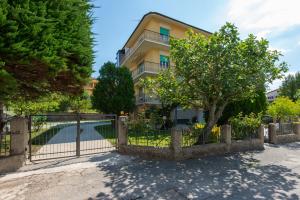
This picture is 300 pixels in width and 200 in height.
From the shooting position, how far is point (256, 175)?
6.70 meters

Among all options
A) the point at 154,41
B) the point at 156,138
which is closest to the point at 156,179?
the point at 156,138

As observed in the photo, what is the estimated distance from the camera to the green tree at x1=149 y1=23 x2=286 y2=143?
831 centimetres

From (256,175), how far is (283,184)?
0.87 m

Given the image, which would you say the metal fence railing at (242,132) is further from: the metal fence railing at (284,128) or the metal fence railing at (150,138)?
the metal fence railing at (150,138)

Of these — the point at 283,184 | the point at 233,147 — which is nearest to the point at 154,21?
the point at 233,147

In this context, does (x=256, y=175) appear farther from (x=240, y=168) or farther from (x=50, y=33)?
(x=50, y=33)

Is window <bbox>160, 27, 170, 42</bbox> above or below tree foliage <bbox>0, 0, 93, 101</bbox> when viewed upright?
above

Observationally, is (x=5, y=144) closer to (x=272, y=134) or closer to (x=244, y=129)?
(x=244, y=129)

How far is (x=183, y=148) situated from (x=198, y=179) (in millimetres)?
2280

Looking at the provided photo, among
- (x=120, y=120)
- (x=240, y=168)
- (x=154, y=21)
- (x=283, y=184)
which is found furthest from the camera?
(x=154, y=21)

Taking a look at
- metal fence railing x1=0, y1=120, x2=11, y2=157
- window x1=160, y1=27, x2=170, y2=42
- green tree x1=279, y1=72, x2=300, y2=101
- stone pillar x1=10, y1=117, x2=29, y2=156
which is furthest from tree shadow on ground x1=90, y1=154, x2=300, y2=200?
green tree x1=279, y1=72, x2=300, y2=101

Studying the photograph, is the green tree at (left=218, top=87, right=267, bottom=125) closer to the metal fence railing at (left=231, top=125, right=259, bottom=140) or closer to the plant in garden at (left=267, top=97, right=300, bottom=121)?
the metal fence railing at (left=231, top=125, right=259, bottom=140)

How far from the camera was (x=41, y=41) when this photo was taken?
5.99 meters

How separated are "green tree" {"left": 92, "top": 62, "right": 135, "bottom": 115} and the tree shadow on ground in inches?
489
